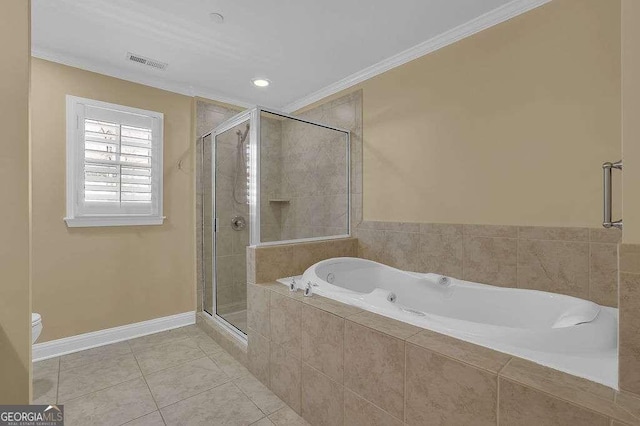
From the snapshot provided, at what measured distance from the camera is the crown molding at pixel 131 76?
232cm

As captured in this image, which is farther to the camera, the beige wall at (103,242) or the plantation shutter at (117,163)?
the plantation shutter at (117,163)

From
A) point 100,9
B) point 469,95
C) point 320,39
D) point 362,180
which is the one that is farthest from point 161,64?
point 469,95

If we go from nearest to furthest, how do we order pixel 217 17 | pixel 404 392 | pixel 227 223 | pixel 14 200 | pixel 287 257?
1. pixel 14 200
2. pixel 404 392
3. pixel 217 17
4. pixel 287 257
5. pixel 227 223

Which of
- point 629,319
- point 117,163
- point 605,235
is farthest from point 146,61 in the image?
point 605,235

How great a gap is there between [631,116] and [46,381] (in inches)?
129

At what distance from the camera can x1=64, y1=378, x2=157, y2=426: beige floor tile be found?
5.35ft

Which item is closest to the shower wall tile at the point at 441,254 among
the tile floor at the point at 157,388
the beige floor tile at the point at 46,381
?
the tile floor at the point at 157,388

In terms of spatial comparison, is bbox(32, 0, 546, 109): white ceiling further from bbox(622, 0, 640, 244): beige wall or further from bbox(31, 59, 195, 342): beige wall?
bbox(622, 0, 640, 244): beige wall

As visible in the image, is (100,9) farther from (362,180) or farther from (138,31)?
(362,180)

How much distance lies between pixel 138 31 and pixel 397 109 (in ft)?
6.64

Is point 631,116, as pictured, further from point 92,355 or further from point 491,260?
point 92,355

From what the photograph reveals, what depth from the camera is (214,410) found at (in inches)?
67.6

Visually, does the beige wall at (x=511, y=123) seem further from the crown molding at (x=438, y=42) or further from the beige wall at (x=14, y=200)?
the beige wall at (x=14, y=200)

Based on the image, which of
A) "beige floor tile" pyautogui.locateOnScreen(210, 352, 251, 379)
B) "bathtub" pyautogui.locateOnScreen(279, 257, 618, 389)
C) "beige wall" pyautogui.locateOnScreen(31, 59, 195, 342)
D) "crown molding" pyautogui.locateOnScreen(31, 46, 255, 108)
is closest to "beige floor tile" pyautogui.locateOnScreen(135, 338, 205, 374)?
"beige floor tile" pyautogui.locateOnScreen(210, 352, 251, 379)
